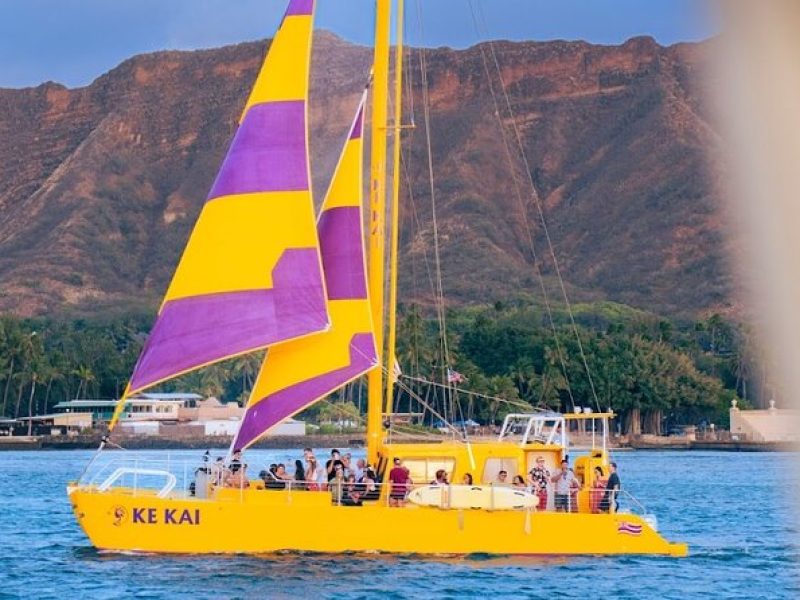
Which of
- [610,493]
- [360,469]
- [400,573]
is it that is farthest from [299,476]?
[610,493]

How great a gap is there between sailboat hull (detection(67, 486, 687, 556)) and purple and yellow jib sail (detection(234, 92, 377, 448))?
2340mm

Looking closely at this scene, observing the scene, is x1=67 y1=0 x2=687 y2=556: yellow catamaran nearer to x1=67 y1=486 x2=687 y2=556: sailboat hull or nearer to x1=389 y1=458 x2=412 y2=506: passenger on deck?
x1=67 y1=486 x2=687 y2=556: sailboat hull

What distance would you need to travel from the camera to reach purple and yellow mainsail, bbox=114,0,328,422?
1356 inches

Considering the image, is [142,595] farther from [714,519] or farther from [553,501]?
[714,519]

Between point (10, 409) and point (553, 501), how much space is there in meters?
140

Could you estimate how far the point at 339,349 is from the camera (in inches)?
1378

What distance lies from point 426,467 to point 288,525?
3.48 meters

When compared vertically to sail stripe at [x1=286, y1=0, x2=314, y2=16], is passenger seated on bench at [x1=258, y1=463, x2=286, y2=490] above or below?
below

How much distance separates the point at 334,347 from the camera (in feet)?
115

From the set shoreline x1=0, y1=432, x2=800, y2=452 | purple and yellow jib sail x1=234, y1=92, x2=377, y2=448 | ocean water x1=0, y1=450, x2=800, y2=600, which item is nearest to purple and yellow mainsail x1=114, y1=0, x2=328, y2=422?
purple and yellow jib sail x1=234, y1=92, x2=377, y2=448

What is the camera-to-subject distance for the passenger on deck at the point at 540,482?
33719mm

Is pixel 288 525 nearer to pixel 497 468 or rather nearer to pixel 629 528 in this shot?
pixel 497 468

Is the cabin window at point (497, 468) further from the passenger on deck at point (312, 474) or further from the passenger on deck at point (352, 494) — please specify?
the passenger on deck at point (312, 474)

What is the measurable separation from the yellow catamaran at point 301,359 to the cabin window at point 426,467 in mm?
29
